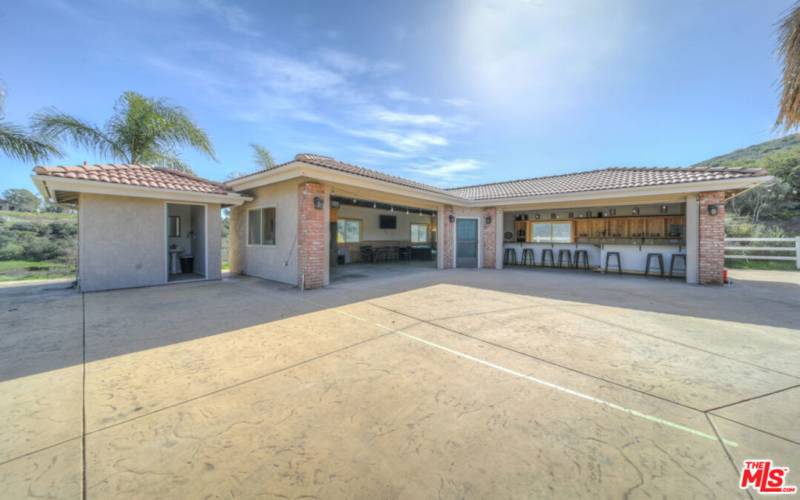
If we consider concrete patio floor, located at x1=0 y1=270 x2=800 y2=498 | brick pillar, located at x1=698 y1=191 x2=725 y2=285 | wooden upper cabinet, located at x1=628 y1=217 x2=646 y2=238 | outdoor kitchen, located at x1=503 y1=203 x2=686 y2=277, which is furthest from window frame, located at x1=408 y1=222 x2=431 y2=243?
concrete patio floor, located at x1=0 y1=270 x2=800 y2=498

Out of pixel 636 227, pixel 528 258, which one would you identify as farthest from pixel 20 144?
pixel 636 227

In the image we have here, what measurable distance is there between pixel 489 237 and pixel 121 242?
11906 millimetres

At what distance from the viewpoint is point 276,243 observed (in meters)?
8.59

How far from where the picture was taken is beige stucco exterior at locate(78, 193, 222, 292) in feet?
23.0

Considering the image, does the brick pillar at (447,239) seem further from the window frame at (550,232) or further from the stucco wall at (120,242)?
the stucco wall at (120,242)

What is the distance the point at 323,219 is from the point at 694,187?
33.2 feet

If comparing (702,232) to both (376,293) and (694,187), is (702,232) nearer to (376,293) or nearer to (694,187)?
(694,187)

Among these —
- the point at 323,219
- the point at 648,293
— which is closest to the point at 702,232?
the point at 648,293

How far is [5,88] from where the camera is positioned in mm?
8656

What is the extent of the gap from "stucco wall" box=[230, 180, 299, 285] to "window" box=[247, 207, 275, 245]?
0.53ft

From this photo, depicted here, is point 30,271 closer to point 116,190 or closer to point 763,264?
point 116,190

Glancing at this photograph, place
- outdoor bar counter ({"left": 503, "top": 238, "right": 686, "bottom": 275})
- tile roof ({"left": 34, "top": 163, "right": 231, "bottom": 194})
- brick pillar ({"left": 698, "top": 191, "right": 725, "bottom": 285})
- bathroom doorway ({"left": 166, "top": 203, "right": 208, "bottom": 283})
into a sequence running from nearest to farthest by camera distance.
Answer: tile roof ({"left": 34, "top": 163, "right": 231, "bottom": 194})
brick pillar ({"left": 698, "top": 191, "right": 725, "bottom": 285})
bathroom doorway ({"left": 166, "top": 203, "right": 208, "bottom": 283})
outdoor bar counter ({"left": 503, "top": 238, "right": 686, "bottom": 275})

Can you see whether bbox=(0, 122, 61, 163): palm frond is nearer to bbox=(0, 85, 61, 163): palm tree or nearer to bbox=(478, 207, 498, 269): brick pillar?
bbox=(0, 85, 61, 163): palm tree

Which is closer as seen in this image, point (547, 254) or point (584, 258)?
point (584, 258)
